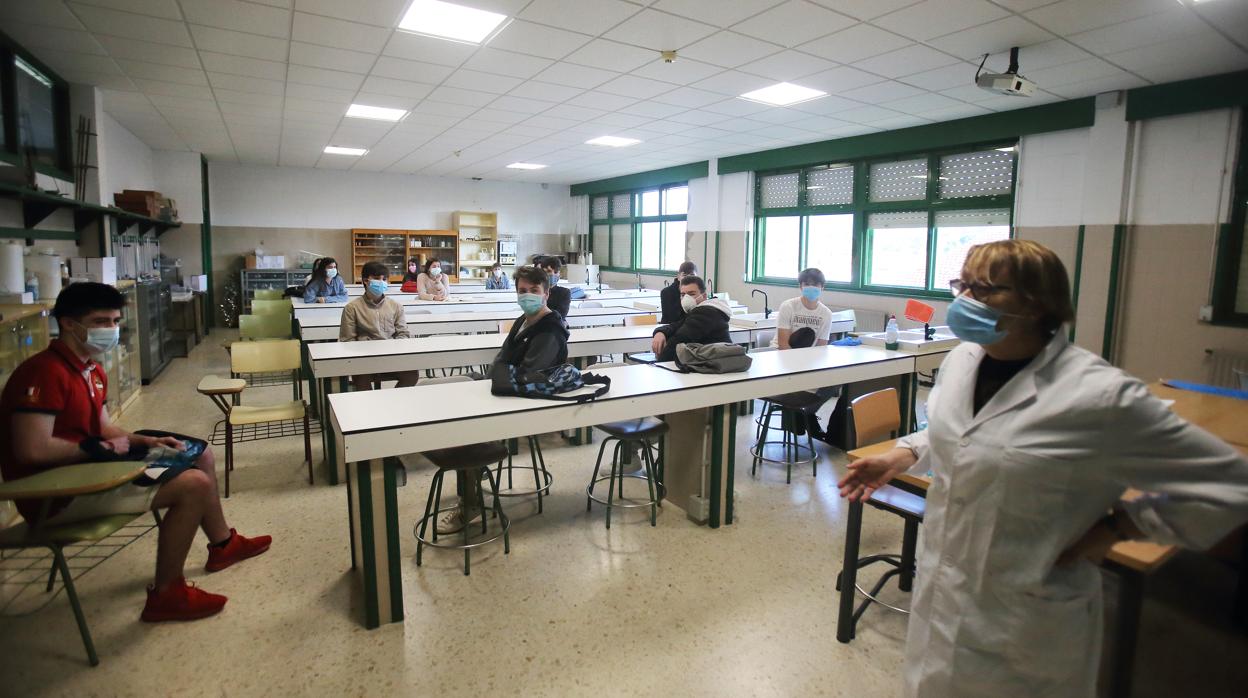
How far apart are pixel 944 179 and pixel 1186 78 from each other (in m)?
2.11

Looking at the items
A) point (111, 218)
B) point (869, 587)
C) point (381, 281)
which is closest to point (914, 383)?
point (869, 587)

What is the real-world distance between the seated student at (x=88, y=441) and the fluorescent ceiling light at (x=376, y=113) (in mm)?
4419

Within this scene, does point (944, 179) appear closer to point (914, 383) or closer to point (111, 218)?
point (914, 383)

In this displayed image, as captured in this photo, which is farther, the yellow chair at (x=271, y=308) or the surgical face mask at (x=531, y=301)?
the yellow chair at (x=271, y=308)

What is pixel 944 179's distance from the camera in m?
6.61

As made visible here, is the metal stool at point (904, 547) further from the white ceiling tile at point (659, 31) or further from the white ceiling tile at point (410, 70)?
the white ceiling tile at point (410, 70)

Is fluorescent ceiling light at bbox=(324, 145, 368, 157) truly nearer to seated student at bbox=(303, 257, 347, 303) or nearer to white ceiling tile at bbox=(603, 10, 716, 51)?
seated student at bbox=(303, 257, 347, 303)

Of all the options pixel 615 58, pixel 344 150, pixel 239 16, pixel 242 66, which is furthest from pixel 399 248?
pixel 615 58

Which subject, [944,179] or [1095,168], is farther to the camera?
[944,179]

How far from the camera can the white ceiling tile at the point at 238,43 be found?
4.02 metres

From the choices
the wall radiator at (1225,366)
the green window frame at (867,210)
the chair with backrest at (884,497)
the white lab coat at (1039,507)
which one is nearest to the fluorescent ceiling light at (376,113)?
the green window frame at (867,210)

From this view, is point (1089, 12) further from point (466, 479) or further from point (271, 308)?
point (271, 308)

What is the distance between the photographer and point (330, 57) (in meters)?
4.50

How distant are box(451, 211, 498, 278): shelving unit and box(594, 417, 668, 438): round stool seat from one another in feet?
32.2
